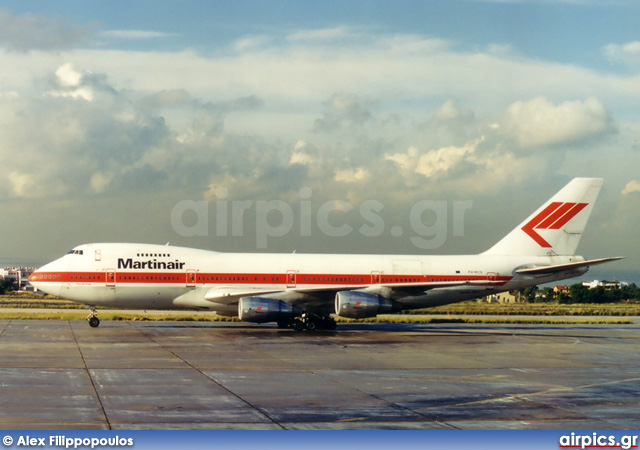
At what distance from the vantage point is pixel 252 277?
1507 inches

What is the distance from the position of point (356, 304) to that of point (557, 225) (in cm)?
1367

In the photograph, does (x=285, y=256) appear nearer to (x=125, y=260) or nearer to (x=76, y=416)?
(x=125, y=260)

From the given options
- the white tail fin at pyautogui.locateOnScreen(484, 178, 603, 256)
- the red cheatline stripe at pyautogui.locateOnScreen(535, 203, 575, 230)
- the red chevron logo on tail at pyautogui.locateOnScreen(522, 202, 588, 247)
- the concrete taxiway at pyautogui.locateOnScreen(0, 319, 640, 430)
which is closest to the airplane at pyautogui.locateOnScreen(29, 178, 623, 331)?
the white tail fin at pyautogui.locateOnScreen(484, 178, 603, 256)

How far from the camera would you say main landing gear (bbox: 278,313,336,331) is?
38.1 meters

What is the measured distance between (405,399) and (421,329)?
79.0ft

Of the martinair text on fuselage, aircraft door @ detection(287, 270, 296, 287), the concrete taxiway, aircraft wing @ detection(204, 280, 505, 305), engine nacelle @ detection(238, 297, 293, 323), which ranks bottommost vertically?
the concrete taxiway

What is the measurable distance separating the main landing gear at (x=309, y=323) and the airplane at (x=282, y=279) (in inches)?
2.0

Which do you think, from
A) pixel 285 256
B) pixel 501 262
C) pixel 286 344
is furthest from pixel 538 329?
pixel 286 344

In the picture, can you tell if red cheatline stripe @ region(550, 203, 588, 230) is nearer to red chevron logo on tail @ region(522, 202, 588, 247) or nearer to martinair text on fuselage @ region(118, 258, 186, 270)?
red chevron logo on tail @ region(522, 202, 588, 247)

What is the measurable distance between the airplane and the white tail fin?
56 centimetres

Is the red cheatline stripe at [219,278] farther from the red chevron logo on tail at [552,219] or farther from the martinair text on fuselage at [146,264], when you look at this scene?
the red chevron logo on tail at [552,219]

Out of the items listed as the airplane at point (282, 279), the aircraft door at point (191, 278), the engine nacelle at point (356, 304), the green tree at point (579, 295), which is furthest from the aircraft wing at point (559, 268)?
the green tree at point (579, 295)

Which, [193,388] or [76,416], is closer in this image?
Result: [76,416]

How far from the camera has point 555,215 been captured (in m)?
42.8
